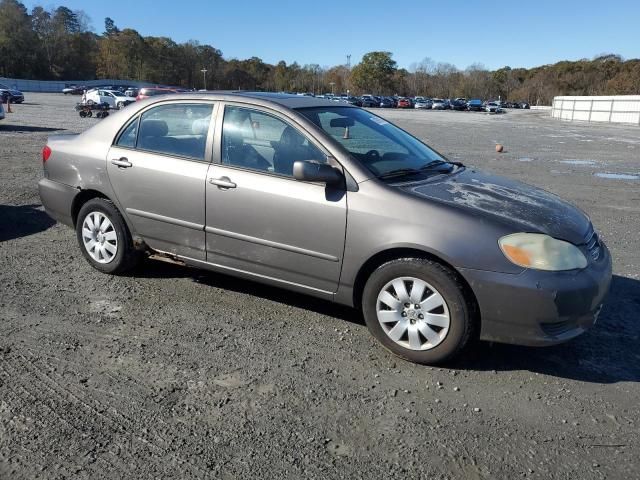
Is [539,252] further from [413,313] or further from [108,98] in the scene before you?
[108,98]

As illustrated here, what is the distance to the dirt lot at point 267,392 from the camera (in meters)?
2.73

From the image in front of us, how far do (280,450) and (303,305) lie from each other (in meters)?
1.92

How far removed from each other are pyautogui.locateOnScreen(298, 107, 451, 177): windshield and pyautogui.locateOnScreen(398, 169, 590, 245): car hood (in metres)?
0.29

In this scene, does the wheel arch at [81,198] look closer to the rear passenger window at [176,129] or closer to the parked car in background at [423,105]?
the rear passenger window at [176,129]

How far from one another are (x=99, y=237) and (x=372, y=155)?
2624 mm

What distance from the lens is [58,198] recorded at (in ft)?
17.5

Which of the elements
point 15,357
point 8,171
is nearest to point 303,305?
point 15,357

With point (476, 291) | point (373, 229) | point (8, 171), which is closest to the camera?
point (476, 291)

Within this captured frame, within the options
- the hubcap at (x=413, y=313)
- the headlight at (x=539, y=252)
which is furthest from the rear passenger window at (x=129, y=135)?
the headlight at (x=539, y=252)

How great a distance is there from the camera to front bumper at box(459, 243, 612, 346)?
3.36m

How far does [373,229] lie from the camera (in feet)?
12.3

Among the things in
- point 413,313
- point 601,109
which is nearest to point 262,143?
point 413,313

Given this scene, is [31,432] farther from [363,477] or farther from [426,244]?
[426,244]

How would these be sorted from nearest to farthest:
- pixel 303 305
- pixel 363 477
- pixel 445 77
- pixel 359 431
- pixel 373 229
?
pixel 363 477
pixel 359 431
pixel 373 229
pixel 303 305
pixel 445 77
